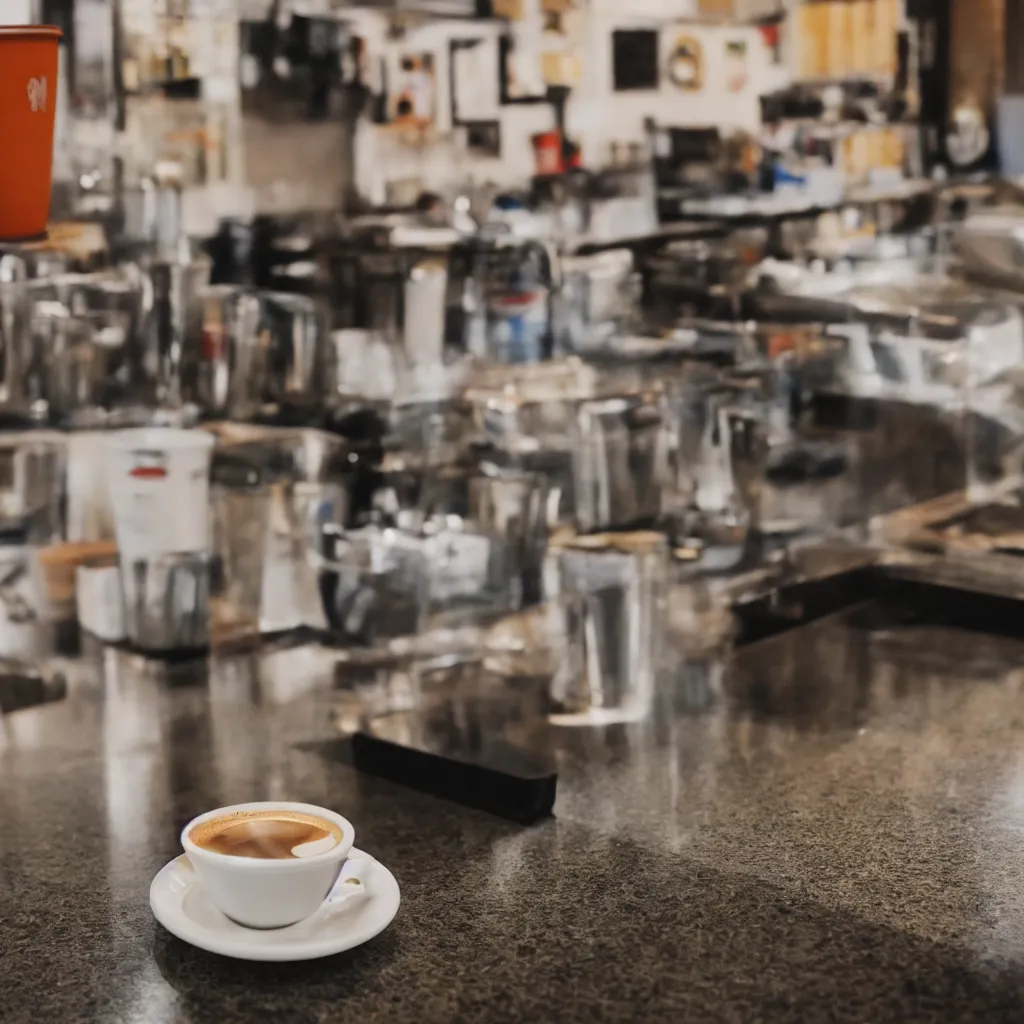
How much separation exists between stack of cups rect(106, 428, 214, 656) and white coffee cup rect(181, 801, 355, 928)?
78 cm

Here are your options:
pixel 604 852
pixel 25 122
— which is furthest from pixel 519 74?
pixel 604 852

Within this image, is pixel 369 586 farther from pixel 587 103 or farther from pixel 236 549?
pixel 587 103

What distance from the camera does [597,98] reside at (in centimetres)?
220

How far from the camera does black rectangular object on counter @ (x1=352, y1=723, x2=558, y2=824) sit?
146cm

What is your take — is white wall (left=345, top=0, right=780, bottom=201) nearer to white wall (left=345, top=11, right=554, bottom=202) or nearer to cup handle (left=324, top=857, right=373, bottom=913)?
white wall (left=345, top=11, right=554, bottom=202)

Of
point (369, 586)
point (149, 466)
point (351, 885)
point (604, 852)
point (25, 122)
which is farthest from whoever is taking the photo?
point (369, 586)

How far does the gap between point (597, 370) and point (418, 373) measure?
0.27 meters

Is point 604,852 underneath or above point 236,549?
underneath

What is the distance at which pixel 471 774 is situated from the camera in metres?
1.50

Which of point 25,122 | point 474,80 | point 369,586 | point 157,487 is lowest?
point 369,586

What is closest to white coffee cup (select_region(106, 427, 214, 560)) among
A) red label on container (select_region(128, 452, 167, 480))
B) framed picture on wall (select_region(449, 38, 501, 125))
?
red label on container (select_region(128, 452, 167, 480))

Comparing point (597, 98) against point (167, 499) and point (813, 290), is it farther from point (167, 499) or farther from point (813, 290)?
point (167, 499)

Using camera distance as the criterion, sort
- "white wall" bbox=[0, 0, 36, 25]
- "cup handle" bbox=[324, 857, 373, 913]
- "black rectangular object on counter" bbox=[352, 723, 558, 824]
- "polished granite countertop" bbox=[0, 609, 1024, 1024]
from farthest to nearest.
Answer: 1. "white wall" bbox=[0, 0, 36, 25]
2. "black rectangular object on counter" bbox=[352, 723, 558, 824]
3. "cup handle" bbox=[324, 857, 373, 913]
4. "polished granite countertop" bbox=[0, 609, 1024, 1024]

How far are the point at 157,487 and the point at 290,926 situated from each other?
835mm
